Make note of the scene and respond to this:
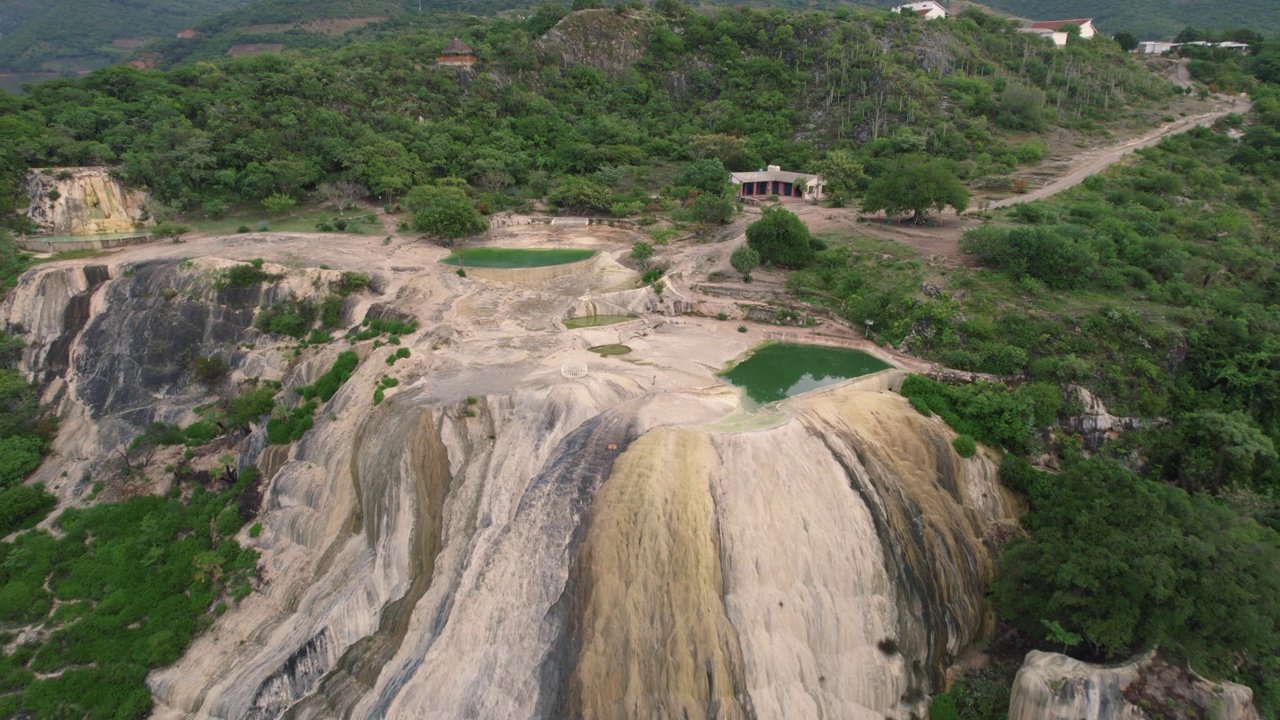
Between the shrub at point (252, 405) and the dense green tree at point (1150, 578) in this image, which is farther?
the shrub at point (252, 405)

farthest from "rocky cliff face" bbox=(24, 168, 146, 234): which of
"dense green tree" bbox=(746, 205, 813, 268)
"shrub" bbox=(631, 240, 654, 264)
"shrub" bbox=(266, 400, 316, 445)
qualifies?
"dense green tree" bbox=(746, 205, 813, 268)

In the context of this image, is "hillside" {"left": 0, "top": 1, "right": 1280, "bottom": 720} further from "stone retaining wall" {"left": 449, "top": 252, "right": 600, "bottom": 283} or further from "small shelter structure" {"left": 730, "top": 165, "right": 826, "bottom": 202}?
"small shelter structure" {"left": 730, "top": 165, "right": 826, "bottom": 202}

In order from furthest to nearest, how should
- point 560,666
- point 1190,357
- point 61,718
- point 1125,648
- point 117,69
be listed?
point 117,69 → point 1190,357 → point 61,718 → point 560,666 → point 1125,648

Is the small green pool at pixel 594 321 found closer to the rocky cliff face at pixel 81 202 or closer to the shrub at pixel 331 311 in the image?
the shrub at pixel 331 311

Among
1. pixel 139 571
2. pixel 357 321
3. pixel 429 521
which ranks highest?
pixel 357 321

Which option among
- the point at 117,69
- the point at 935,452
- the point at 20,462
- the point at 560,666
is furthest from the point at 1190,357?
the point at 117,69

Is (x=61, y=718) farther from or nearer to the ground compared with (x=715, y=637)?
nearer to the ground

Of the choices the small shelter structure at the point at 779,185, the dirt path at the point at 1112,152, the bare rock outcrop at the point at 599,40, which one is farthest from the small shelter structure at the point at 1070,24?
the small shelter structure at the point at 779,185

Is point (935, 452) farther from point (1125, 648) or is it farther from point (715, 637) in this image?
point (715, 637)
